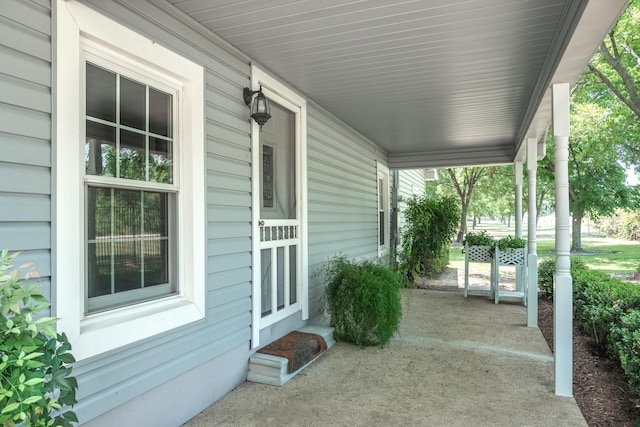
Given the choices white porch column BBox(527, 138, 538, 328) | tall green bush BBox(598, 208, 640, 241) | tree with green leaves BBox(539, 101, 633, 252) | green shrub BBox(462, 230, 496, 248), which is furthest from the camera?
tall green bush BBox(598, 208, 640, 241)

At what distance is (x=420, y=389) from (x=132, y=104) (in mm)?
2795

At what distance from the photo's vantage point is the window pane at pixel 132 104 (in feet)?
7.49

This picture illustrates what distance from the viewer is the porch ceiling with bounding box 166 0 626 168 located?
2.44 m

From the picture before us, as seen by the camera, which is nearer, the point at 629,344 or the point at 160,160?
the point at 160,160

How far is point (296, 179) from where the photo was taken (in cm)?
418

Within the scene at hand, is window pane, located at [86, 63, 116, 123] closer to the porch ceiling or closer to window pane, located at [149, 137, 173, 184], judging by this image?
window pane, located at [149, 137, 173, 184]

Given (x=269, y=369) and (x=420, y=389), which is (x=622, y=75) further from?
(x=269, y=369)

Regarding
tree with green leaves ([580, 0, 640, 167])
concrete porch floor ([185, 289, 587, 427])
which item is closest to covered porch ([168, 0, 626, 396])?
concrete porch floor ([185, 289, 587, 427])

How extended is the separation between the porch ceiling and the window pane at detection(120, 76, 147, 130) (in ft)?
1.90

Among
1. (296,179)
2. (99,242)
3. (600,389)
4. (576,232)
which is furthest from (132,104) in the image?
(576,232)

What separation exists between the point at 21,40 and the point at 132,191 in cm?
88

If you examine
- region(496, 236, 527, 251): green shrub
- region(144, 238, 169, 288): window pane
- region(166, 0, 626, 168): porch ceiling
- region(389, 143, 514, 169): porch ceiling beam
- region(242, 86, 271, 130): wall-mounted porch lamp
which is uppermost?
region(166, 0, 626, 168): porch ceiling

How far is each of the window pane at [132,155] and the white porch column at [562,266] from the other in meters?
2.96

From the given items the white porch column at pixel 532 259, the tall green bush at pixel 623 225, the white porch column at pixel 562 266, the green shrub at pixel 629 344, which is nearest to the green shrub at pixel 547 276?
the white porch column at pixel 532 259
